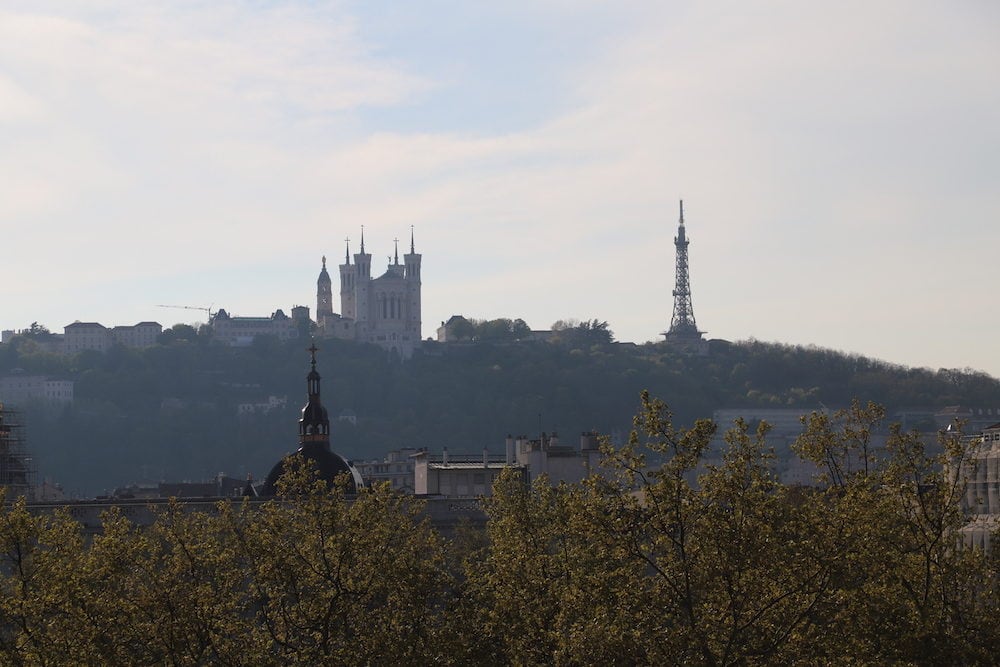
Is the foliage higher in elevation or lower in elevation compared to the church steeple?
lower

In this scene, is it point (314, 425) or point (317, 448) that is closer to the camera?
point (317, 448)

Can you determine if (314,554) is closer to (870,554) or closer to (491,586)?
(491,586)

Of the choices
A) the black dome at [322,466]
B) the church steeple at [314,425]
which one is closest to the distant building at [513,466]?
the church steeple at [314,425]

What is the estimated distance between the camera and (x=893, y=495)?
37.8m

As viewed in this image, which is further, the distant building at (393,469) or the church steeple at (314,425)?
the distant building at (393,469)

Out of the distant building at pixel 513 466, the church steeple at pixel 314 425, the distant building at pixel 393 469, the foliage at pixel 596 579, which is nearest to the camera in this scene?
the foliage at pixel 596 579

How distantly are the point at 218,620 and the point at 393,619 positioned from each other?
2937 millimetres

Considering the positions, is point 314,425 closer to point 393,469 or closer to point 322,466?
point 322,466

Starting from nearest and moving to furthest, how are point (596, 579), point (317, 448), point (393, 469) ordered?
1. point (596, 579)
2. point (317, 448)
3. point (393, 469)

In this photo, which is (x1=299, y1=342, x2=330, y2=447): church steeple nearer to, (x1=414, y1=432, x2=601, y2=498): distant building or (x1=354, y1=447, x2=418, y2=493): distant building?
(x1=414, y1=432, x2=601, y2=498): distant building

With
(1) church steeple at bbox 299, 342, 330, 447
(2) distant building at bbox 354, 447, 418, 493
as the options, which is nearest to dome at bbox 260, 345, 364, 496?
(1) church steeple at bbox 299, 342, 330, 447

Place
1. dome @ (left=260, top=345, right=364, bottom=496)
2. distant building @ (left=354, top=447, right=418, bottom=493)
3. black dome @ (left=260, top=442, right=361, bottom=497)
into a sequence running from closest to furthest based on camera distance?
black dome @ (left=260, top=442, right=361, bottom=497) → dome @ (left=260, top=345, right=364, bottom=496) → distant building @ (left=354, top=447, right=418, bottom=493)

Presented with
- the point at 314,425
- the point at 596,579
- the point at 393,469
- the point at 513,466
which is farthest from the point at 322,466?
the point at 393,469

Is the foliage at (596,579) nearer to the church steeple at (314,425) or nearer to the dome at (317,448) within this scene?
the dome at (317,448)
